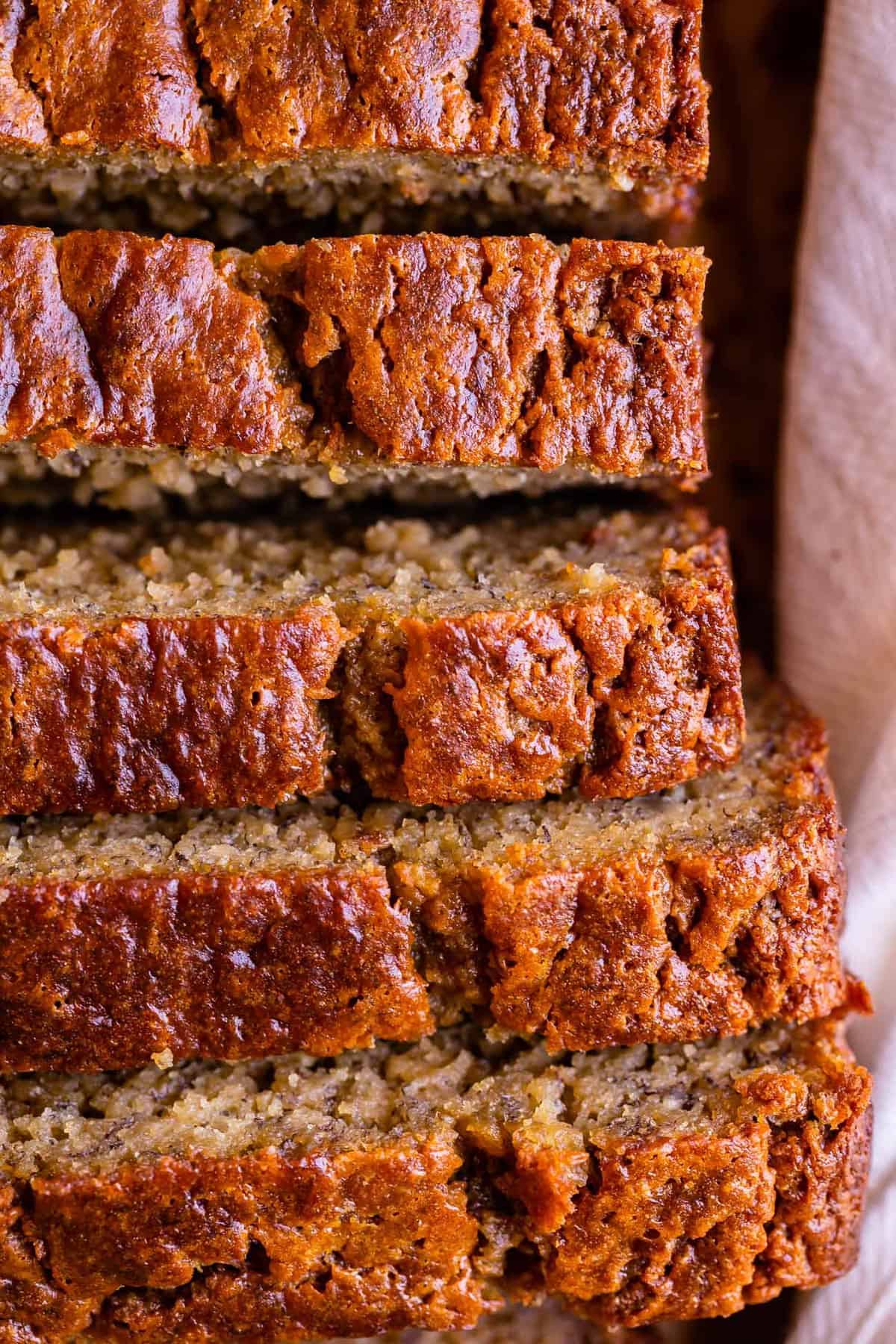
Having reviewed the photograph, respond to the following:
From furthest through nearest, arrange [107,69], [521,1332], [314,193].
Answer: [521,1332] < [314,193] < [107,69]

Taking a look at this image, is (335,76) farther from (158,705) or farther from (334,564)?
(158,705)

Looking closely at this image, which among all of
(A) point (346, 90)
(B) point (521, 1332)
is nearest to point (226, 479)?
(A) point (346, 90)

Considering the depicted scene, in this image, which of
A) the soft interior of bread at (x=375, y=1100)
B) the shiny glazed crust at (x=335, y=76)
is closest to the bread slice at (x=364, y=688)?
the soft interior of bread at (x=375, y=1100)

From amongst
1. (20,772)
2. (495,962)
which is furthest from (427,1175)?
(20,772)

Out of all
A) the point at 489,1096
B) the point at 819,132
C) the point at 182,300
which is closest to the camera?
the point at 182,300

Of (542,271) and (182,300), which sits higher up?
(542,271)

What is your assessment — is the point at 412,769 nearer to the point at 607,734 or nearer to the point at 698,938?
the point at 607,734

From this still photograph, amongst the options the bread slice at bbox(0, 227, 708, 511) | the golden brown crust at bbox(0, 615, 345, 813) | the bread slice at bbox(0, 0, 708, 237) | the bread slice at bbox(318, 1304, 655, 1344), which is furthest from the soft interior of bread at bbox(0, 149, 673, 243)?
the bread slice at bbox(318, 1304, 655, 1344)
